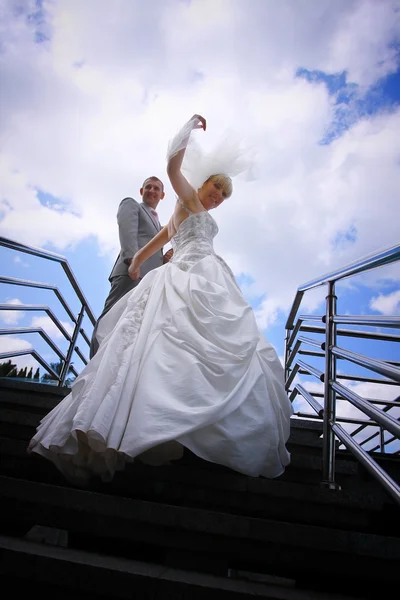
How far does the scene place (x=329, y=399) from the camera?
168 cm

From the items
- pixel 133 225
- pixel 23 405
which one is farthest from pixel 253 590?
pixel 133 225

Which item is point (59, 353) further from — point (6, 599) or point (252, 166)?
point (6, 599)

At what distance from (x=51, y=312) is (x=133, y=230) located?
34.9 inches

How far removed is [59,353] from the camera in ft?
10.2

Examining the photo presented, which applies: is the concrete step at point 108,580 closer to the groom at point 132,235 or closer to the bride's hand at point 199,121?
the groom at point 132,235

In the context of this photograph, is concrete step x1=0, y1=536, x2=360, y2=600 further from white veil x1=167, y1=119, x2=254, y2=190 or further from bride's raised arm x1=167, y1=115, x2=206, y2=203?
white veil x1=167, y1=119, x2=254, y2=190

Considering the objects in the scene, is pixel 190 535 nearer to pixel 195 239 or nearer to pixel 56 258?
pixel 195 239

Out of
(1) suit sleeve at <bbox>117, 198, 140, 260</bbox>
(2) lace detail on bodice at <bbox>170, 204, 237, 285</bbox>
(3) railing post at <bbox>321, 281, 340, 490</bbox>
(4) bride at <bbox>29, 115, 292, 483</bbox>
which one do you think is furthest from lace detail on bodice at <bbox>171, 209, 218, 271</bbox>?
(3) railing post at <bbox>321, 281, 340, 490</bbox>

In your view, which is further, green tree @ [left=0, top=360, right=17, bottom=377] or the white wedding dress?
green tree @ [left=0, top=360, right=17, bottom=377]

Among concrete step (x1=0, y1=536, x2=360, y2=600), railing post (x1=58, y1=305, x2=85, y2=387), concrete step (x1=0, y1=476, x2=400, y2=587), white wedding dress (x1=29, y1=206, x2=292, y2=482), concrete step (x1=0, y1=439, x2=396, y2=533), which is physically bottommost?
concrete step (x1=0, y1=536, x2=360, y2=600)

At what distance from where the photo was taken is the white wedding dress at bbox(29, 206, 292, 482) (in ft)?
4.19

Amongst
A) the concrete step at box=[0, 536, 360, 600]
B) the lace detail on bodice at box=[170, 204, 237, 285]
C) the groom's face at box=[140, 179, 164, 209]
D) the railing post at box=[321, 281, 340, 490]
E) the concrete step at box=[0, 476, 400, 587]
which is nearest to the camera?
the concrete step at box=[0, 536, 360, 600]

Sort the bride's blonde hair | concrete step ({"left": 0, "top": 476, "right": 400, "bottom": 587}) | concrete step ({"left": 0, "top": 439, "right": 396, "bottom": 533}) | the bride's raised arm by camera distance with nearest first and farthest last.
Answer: concrete step ({"left": 0, "top": 476, "right": 400, "bottom": 587}) < concrete step ({"left": 0, "top": 439, "right": 396, "bottom": 533}) < the bride's raised arm < the bride's blonde hair

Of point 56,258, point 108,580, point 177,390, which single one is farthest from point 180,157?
point 108,580
